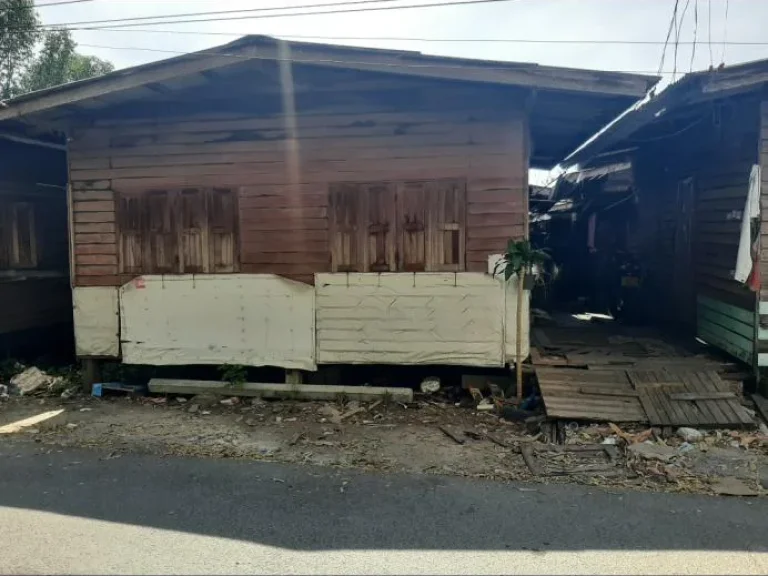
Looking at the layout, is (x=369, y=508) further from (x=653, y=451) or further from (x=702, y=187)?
(x=702, y=187)

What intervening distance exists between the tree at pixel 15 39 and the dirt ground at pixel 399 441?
1470 centimetres

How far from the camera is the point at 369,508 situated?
4.10 metres

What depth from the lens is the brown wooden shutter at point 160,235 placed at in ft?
24.1

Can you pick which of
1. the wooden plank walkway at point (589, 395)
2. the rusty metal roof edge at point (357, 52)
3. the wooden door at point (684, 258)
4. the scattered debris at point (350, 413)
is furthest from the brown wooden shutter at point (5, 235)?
the wooden door at point (684, 258)

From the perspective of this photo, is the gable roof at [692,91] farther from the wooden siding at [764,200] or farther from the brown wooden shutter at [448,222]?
the brown wooden shutter at [448,222]

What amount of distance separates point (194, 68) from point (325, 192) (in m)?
2.06

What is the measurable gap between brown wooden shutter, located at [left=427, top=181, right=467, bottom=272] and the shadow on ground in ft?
9.50

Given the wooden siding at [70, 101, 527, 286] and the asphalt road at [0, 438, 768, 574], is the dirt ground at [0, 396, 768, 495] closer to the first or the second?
the asphalt road at [0, 438, 768, 574]

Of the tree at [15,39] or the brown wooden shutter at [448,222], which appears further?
the tree at [15,39]

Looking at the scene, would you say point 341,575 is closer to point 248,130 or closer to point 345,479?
point 345,479

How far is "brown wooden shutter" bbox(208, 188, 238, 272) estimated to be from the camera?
7.22 m

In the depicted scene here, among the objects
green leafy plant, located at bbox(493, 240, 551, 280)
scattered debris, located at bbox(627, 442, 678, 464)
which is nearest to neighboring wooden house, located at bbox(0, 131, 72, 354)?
green leafy plant, located at bbox(493, 240, 551, 280)

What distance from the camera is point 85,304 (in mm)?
7598

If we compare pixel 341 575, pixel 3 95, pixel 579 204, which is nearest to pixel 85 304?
pixel 341 575
